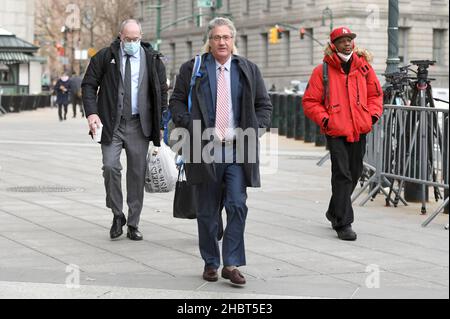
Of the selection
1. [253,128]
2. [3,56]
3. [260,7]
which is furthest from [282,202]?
[260,7]

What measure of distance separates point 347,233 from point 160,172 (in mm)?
1716

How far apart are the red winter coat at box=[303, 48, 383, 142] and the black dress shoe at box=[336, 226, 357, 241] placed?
2.58ft

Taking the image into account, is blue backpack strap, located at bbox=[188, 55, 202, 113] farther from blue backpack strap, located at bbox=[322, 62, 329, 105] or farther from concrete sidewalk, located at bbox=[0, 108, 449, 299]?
blue backpack strap, located at bbox=[322, 62, 329, 105]

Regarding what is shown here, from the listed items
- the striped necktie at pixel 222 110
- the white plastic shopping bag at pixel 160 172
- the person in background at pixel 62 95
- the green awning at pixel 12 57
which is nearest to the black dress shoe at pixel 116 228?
the white plastic shopping bag at pixel 160 172

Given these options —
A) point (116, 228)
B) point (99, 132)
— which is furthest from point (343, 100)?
point (116, 228)

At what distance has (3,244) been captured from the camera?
8.88 metres

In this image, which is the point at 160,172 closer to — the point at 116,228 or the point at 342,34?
the point at 116,228

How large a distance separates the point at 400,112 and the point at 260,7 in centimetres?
7141

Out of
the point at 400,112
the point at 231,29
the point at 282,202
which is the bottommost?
the point at 282,202

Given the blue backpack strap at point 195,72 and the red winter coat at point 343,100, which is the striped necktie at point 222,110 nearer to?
the blue backpack strap at point 195,72

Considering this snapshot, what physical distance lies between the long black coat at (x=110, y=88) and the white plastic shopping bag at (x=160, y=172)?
0.13 meters

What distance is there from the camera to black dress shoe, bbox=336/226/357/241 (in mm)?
9375

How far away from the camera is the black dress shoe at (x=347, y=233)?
9.38m

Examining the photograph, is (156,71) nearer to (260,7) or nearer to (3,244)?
(3,244)
